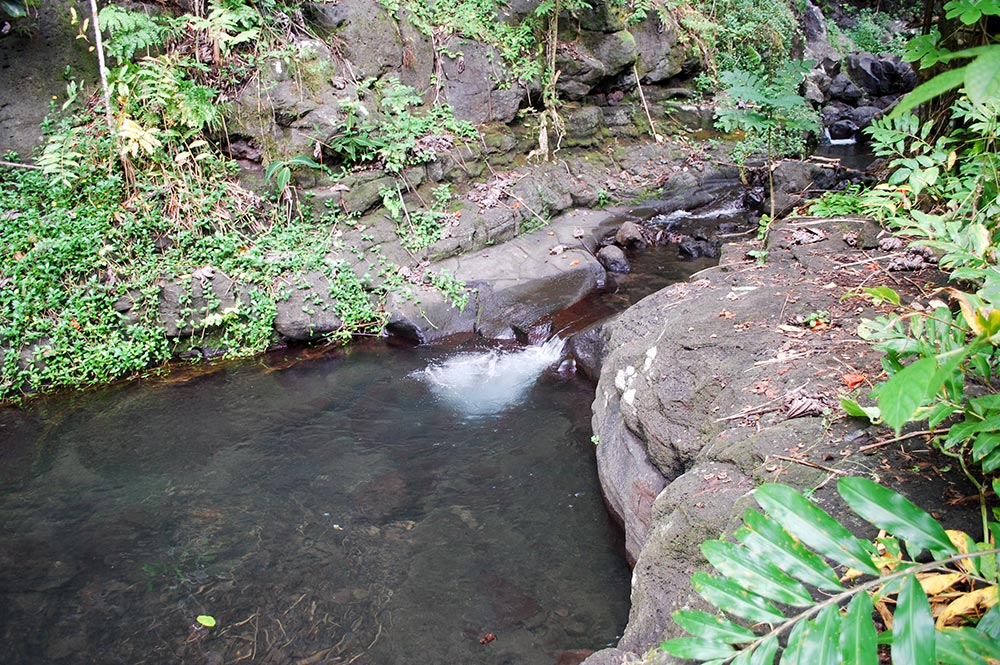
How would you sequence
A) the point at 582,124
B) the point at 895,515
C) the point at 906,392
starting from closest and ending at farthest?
the point at 906,392 < the point at 895,515 < the point at 582,124

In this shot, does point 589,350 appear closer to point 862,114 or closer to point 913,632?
point 913,632

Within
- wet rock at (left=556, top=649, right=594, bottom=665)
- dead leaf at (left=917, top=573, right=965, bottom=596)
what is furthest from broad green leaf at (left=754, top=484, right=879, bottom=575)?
wet rock at (left=556, top=649, right=594, bottom=665)

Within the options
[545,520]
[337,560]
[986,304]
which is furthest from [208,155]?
[986,304]

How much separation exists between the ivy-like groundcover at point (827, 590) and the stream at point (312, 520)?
2310mm

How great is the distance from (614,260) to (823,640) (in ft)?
24.3

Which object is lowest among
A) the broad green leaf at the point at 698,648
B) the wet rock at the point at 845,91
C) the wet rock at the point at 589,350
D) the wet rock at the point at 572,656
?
the wet rock at the point at 572,656

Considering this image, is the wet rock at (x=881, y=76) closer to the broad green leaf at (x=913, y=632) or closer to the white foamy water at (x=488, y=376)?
the white foamy water at (x=488, y=376)

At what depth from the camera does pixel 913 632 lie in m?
1.09

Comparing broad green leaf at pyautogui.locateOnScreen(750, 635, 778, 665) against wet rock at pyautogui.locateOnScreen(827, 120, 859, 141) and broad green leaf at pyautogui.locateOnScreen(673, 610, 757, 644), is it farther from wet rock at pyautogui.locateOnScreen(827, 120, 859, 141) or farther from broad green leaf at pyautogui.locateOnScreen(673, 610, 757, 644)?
wet rock at pyautogui.locateOnScreen(827, 120, 859, 141)

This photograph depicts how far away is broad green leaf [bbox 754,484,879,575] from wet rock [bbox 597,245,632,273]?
23.4ft

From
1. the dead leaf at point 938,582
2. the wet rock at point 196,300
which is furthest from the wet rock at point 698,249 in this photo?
the dead leaf at point 938,582

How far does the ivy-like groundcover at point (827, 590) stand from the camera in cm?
112

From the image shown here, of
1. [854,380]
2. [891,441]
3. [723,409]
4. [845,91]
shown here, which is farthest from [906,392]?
[845,91]

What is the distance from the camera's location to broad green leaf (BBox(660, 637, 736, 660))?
1276 millimetres
